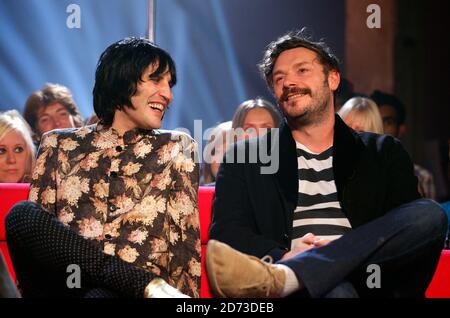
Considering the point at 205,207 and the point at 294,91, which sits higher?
the point at 294,91

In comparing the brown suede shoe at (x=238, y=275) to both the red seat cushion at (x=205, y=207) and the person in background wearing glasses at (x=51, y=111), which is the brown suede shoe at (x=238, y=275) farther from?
the person in background wearing glasses at (x=51, y=111)

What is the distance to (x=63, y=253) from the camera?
5.97 ft

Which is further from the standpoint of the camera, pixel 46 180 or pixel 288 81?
pixel 288 81

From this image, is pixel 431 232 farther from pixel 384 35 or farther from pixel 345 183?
pixel 384 35

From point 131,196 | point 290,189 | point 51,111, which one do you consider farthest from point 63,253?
point 51,111

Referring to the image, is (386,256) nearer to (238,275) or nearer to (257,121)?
(238,275)

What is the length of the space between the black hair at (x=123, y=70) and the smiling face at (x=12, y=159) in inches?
36.0

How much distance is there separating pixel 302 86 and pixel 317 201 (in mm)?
376

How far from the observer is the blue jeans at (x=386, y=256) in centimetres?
176

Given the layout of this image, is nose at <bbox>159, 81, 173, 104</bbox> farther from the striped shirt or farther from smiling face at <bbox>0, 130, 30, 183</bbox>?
smiling face at <bbox>0, 130, 30, 183</bbox>

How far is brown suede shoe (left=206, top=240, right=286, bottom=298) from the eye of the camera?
168 centimetres

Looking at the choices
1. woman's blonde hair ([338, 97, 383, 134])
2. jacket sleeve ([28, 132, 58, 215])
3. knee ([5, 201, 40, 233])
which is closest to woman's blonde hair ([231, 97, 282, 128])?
woman's blonde hair ([338, 97, 383, 134])

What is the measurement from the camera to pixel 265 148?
7.52 feet

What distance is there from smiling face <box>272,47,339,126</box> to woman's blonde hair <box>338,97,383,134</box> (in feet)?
2.60
